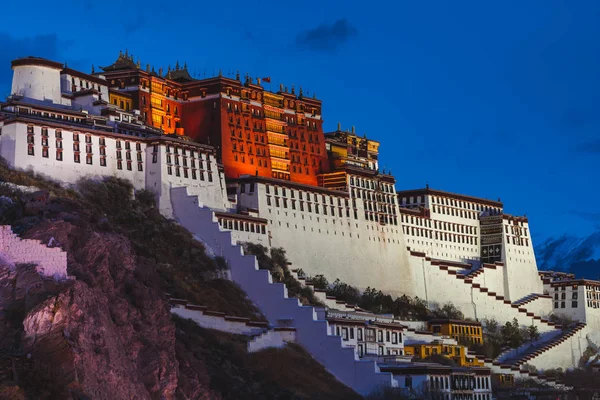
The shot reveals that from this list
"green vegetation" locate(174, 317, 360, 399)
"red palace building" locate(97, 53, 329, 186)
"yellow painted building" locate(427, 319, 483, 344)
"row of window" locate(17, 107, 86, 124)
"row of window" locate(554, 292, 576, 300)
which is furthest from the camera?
"row of window" locate(554, 292, 576, 300)

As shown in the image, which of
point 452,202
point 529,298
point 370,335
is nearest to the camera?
point 370,335

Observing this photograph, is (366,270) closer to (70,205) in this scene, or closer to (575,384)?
(575,384)

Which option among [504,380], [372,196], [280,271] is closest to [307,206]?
[372,196]

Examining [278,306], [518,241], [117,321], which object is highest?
[518,241]

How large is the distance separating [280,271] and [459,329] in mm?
17744

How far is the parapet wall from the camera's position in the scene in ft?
218

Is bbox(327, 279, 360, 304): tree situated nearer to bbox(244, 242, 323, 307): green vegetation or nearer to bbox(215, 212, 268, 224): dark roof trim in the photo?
A: bbox(244, 242, 323, 307): green vegetation

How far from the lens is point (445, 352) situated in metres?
109

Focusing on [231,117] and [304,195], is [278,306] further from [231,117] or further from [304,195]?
[231,117]

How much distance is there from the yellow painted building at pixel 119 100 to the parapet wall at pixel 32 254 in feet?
164

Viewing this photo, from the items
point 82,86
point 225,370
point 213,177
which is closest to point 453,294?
point 213,177

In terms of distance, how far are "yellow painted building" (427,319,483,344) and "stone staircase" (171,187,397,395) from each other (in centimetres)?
1980

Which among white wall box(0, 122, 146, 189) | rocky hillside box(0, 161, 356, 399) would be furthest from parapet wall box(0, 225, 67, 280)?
white wall box(0, 122, 146, 189)

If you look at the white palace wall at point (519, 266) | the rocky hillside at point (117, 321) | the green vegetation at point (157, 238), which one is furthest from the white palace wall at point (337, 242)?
the white palace wall at point (519, 266)
